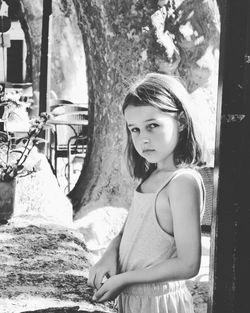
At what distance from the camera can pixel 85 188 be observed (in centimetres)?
560

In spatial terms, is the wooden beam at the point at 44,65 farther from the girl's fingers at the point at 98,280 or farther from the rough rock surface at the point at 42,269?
the girl's fingers at the point at 98,280

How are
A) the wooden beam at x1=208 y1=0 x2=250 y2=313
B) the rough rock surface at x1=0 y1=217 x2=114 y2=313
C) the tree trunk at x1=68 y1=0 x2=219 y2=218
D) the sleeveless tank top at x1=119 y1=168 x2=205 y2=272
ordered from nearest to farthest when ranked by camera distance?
1. the wooden beam at x1=208 y1=0 x2=250 y2=313
2. the sleeveless tank top at x1=119 y1=168 x2=205 y2=272
3. the rough rock surface at x1=0 y1=217 x2=114 y2=313
4. the tree trunk at x1=68 y1=0 x2=219 y2=218

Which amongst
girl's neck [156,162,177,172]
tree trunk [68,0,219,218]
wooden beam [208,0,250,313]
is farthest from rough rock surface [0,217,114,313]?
tree trunk [68,0,219,218]

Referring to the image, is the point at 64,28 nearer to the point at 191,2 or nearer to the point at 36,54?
the point at 36,54

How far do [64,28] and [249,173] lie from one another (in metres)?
21.8

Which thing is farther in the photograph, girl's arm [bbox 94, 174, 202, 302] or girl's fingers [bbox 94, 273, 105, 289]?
girl's fingers [bbox 94, 273, 105, 289]

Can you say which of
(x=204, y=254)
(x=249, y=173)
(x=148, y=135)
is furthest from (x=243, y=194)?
(x=204, y=254)

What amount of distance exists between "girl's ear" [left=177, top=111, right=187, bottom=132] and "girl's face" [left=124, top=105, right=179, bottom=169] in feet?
0.04

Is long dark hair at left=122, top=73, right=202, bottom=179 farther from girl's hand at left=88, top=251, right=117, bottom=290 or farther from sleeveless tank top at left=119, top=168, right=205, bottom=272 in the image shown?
girl's hand at left=88, top=251, right=117, bottom=290

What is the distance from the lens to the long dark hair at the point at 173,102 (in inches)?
54.9

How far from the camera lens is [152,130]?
140cm

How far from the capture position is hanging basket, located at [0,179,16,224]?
3.17m

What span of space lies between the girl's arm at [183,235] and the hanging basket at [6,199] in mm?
1955

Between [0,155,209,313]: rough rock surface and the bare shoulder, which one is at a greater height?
the bare shoulder
